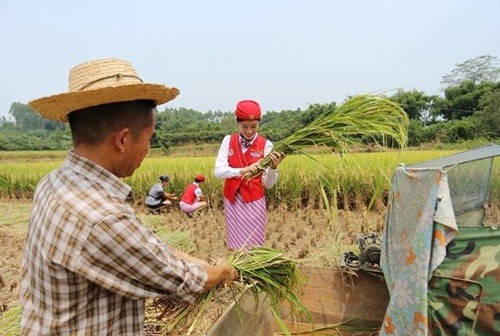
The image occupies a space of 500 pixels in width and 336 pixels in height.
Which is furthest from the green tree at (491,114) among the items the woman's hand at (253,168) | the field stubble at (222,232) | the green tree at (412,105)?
the woman's hand at (253,168)

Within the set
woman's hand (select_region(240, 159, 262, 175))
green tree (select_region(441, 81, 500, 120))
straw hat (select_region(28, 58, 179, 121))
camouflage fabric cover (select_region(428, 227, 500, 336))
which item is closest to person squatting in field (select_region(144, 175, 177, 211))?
woman's hand (select_region(240, 159, 262, 175))

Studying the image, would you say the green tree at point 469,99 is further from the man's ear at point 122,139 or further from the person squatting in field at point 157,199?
the man's ear at point 122,139

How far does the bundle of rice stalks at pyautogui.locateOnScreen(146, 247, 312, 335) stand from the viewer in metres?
1.77

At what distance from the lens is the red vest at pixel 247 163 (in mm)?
3178

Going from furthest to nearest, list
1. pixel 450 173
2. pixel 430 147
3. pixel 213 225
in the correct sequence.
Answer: pixel 430 147, pixel 213 225, pixel 450 173

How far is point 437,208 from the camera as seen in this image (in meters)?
1.90

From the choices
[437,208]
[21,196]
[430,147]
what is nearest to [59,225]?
[437,208]

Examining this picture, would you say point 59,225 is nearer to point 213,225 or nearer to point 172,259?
point 172,259

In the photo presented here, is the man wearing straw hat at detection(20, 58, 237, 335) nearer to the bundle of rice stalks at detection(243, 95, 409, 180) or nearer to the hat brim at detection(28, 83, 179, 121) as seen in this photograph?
the hat brim at detection(28, 83, 179, 121)

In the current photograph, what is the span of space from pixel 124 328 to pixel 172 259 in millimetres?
250

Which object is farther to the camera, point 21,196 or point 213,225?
point 21,196

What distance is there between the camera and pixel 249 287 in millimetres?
1984

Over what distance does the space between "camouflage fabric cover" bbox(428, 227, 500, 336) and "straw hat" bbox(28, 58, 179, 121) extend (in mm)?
1484

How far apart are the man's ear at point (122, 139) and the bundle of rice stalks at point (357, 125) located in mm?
1515
